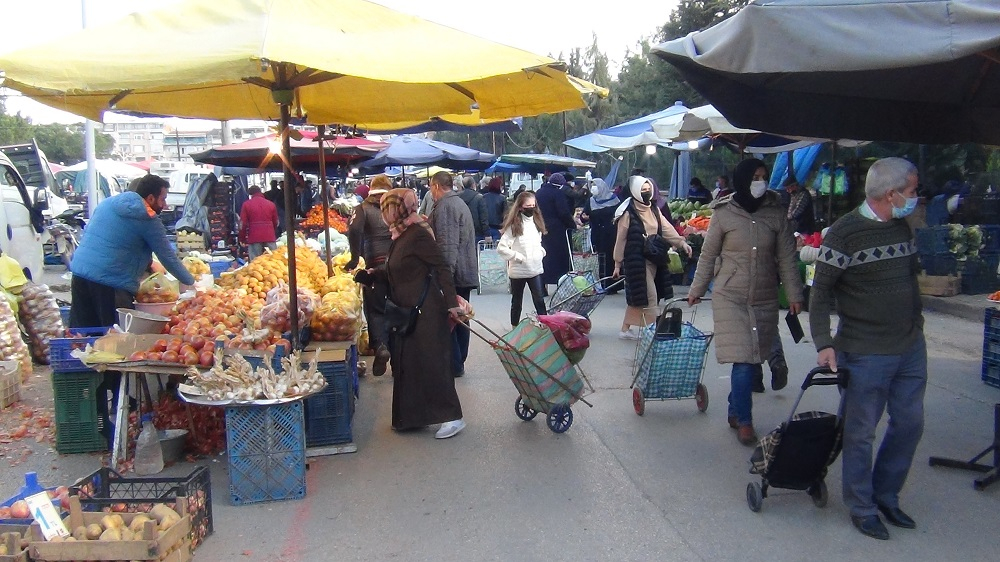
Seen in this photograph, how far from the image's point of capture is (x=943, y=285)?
10781mm

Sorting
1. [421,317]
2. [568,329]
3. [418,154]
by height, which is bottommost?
[568,329]

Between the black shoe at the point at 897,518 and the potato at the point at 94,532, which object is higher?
the potato at the point at 94,532

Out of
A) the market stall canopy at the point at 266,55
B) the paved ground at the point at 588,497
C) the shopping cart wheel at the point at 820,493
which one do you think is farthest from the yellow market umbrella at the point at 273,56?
the shopping cart wheel at the point at 820,493

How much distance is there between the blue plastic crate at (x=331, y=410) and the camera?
18.8 ft

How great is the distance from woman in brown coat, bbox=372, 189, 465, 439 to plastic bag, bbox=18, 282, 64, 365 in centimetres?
513

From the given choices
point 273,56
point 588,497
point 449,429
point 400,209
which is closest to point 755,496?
point 588,497

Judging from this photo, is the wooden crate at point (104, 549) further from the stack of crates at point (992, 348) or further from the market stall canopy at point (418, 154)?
the market stall canopy at point (418, 154)

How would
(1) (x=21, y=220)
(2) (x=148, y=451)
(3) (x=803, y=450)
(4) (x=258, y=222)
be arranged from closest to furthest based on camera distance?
(3) (x=803, y=450), (2) (x=148, y=451), (1) (x=21, y=220), (4) (x=258, y=222)

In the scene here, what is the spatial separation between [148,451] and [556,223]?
7723 millimetres

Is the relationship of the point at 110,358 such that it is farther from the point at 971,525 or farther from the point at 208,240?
the point at 208,240

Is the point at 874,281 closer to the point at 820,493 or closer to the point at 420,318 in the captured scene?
the point at 820,493

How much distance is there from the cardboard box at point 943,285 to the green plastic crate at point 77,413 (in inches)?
391

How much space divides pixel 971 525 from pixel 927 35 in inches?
105

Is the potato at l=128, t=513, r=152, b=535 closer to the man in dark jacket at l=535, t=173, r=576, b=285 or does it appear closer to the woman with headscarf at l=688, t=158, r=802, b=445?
the woman with headscarf at l=688, t=158, r=802, b=445
